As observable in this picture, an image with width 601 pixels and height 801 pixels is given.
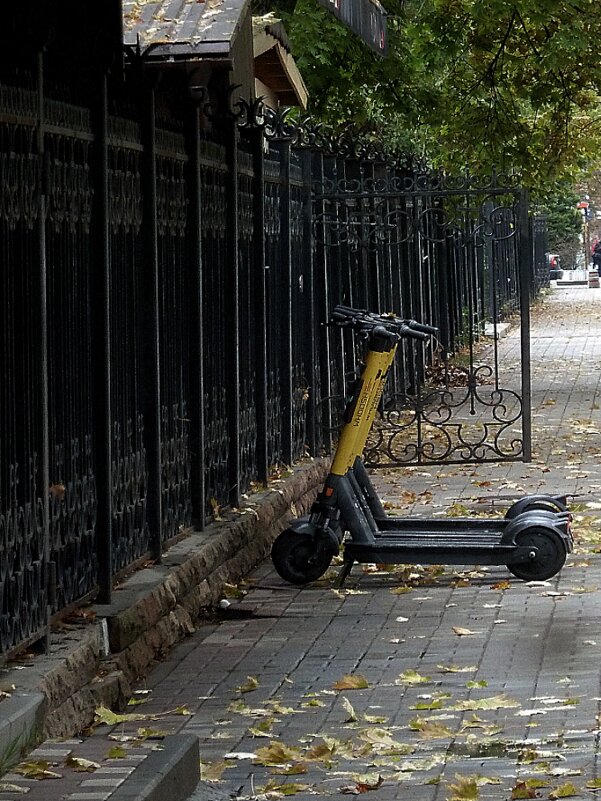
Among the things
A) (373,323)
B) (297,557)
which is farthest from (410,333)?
(297,557)

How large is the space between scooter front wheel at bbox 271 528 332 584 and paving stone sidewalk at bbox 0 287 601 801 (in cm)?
9

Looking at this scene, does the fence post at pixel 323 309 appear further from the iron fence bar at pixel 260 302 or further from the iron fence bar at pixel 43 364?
the iron fence bar at pixel 43 364

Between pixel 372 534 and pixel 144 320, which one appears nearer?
pixel 144 320

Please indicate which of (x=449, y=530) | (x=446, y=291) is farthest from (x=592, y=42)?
(x=449, y=530)

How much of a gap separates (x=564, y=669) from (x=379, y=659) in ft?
2.83

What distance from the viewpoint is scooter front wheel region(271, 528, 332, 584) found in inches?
363

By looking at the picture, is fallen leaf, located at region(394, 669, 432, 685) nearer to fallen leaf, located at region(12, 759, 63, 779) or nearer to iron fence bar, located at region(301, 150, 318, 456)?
fallen leaf, located at region(12, 759, 63, 779)

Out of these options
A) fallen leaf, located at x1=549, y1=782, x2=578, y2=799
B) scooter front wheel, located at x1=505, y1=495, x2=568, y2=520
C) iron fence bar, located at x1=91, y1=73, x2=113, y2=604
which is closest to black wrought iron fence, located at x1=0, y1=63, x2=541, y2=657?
iron fence bar, located at x1=91, y1=73, x2=113, y2=604

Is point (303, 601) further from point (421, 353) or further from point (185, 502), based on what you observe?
point (421, 353)

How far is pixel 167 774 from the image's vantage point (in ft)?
16.4

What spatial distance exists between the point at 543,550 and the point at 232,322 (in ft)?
7.76

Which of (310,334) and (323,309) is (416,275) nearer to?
(323,309)

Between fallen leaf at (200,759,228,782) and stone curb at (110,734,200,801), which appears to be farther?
fallen leaf at (200,759,228,782)

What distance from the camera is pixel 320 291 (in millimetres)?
13125
